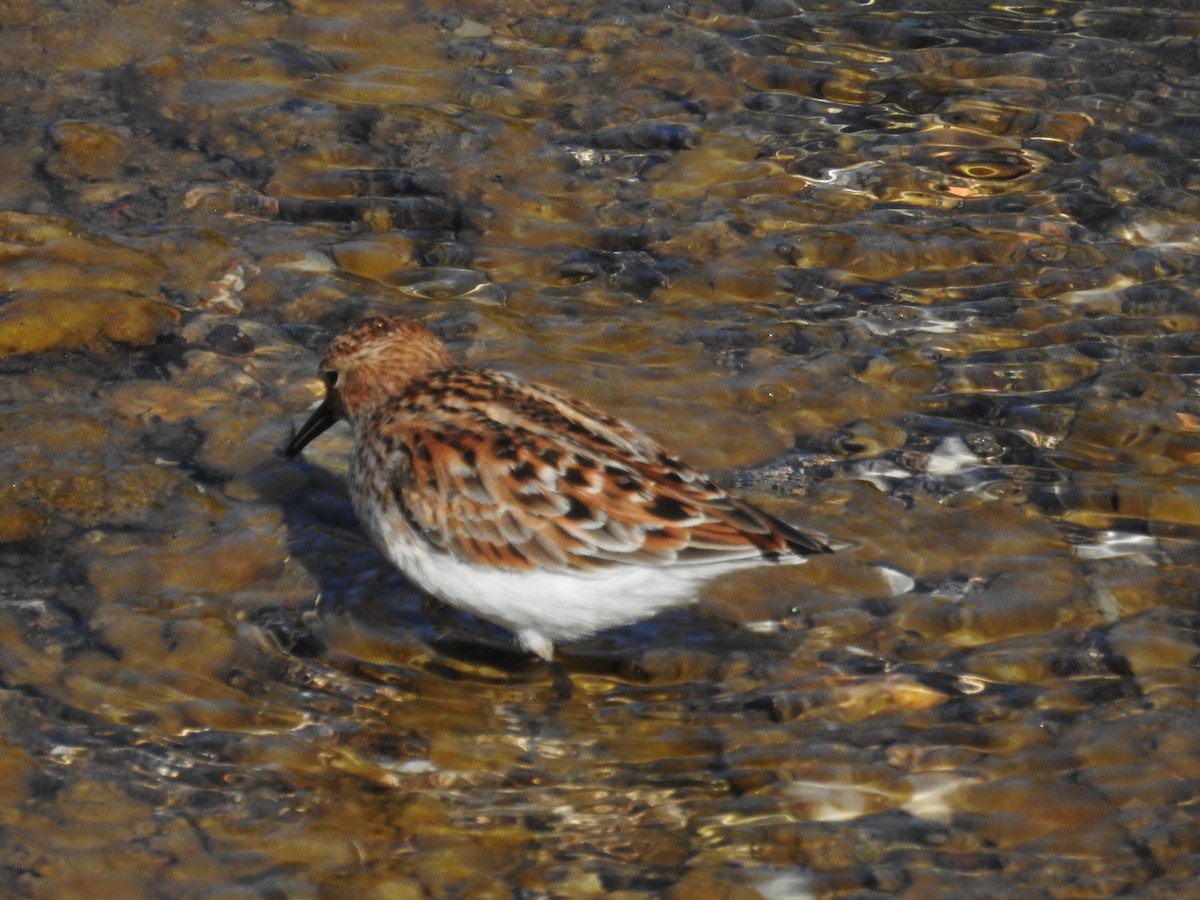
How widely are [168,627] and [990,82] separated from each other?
265 inches

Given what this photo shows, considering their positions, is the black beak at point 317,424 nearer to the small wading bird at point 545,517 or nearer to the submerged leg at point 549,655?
the small wading bird at point 545,517

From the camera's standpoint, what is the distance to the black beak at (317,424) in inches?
297

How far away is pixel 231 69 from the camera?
34.7ft

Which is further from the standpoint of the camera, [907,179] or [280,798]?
[907,179]

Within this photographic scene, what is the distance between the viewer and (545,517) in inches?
252

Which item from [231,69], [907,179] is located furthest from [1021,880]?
[231,69]

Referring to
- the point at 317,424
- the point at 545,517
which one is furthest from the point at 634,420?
the point at 545,517

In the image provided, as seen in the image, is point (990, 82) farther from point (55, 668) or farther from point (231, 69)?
point (55, 668)

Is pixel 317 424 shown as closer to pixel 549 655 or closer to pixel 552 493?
pixel 552 493

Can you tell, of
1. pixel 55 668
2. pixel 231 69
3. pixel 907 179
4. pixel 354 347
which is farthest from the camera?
pixel 231 69

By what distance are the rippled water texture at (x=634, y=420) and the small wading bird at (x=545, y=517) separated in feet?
1.40

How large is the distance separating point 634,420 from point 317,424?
1.58 metres

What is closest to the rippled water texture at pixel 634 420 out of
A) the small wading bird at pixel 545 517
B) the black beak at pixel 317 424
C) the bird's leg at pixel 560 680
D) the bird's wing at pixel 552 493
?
the bird's leg at pixel 560 680

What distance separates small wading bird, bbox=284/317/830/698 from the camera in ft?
20.6
